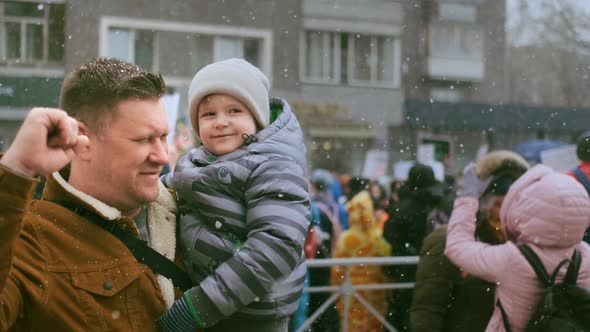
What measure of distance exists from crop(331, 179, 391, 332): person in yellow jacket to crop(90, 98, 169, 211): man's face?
392cm

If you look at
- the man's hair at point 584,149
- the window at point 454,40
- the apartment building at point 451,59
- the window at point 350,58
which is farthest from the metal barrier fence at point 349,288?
the window at point 454,40

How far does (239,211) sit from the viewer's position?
79.4 inches

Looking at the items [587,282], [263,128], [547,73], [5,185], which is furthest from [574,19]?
[5,185]

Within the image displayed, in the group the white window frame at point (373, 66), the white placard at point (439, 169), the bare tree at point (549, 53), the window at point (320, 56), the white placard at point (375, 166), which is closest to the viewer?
the white placard at point (439, 169)

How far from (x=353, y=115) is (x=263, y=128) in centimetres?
1936

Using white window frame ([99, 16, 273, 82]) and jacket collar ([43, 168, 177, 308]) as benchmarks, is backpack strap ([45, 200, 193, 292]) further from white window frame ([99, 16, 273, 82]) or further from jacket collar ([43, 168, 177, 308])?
white window frame ([99, 16, 273, 82])

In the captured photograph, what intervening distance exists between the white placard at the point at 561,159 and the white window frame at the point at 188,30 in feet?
37.2

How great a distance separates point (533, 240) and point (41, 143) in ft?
6.84

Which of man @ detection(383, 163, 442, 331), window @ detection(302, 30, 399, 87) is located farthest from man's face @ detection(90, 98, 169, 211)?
window @ detection(302, 30, 399, 87)

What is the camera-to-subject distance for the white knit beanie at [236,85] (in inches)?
85.8

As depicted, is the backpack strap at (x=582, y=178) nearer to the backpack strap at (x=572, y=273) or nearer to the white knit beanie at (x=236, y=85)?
the backpack strap at (x=572, y=273)

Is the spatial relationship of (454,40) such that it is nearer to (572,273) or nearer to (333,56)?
(333,56)

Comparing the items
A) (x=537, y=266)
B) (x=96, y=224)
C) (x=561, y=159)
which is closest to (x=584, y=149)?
(x=561, y=159)

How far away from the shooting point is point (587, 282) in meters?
2.85
